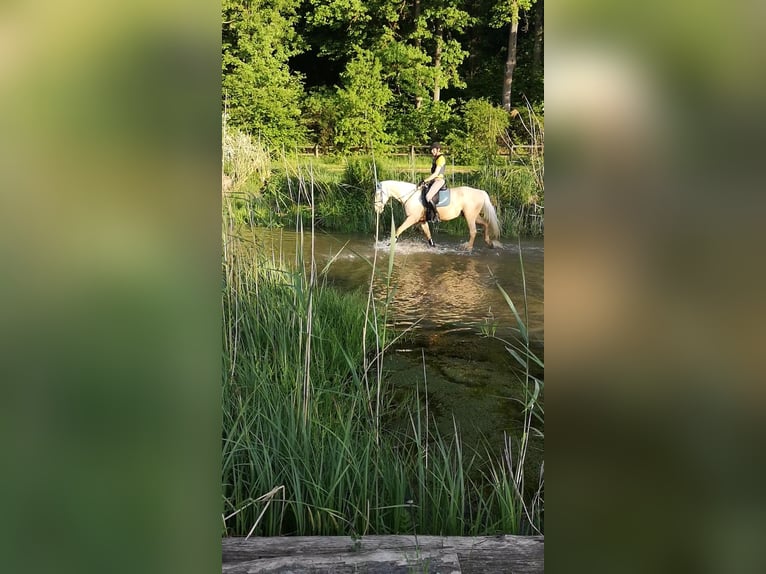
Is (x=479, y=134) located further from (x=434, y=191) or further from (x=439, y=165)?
(x=434, y=191)

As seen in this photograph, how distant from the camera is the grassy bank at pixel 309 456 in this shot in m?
2.27

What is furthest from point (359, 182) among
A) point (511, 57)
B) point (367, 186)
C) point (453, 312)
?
point (511, 57)

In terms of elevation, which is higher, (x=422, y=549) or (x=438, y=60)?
(x=438, y=60)

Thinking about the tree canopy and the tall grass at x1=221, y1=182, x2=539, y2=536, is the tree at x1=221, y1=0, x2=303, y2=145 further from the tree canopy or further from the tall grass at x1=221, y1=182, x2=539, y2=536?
the tall grass at x1=221, y1=182, x2=539, y2=536

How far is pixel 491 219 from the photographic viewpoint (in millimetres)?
3709

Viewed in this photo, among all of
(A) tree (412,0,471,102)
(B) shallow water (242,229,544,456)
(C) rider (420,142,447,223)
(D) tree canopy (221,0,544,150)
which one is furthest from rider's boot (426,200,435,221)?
(A) tree (412,0,471,102)

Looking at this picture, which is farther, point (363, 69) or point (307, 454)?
point (363, 69)

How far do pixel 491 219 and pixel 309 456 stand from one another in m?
1.89

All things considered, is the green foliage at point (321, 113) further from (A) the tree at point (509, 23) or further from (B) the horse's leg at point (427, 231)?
(A) the tree at point (509, 23)

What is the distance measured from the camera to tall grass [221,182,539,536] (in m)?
2.27

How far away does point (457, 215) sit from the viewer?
3654mm

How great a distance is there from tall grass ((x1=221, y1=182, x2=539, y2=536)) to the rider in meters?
1.19

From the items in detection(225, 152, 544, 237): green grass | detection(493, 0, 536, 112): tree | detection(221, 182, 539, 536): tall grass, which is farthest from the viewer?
detection(225, 152, 544, 237): green grass
